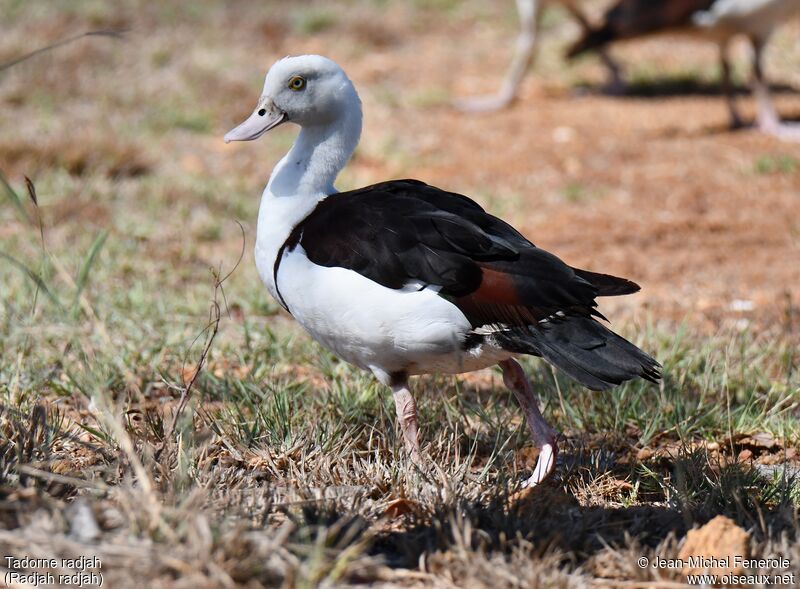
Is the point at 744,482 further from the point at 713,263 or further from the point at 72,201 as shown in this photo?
the point at 72,201

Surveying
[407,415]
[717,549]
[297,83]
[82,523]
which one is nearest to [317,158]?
[297,83]

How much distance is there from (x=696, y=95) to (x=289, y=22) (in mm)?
4342

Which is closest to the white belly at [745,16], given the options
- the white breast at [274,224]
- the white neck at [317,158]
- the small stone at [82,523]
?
the white neck at [317,158]

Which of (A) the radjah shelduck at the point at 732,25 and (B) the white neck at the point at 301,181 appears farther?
(A) the radjah shelduck at the point at 732,25

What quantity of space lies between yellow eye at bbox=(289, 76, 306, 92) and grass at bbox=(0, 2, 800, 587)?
2.94 feet

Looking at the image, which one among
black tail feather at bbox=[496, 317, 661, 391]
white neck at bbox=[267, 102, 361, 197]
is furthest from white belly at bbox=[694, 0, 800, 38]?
black tail feather at bbox=[496, 317, 661, 391]

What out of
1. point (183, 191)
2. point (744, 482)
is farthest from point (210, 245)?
point (744, 482)

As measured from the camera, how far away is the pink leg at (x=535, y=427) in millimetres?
3182

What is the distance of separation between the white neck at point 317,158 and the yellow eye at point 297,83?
0.45 feet

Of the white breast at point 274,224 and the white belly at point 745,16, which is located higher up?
the white belly at point 745,16

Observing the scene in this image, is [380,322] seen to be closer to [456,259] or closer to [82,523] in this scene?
[456,259]

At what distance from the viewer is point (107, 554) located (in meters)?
2.25

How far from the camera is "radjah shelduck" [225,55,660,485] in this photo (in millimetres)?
3002

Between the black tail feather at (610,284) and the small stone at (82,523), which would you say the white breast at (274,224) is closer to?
the black tail feather at (610,284)
